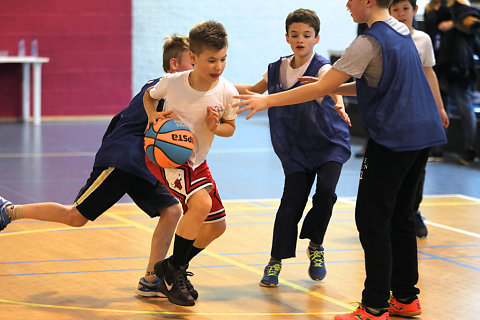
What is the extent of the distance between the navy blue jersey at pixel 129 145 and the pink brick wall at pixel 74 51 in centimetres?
959

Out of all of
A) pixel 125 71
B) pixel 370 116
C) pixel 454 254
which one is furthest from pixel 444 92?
pixel 125 71

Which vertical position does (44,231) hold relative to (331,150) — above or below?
below

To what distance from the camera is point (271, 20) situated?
51.2 ft

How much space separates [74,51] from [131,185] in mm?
9987

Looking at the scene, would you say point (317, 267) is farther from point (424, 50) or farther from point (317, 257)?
point (424, 50)

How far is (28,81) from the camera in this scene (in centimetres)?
1344

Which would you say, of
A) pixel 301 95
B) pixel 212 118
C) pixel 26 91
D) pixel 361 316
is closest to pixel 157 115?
pixel 212 118

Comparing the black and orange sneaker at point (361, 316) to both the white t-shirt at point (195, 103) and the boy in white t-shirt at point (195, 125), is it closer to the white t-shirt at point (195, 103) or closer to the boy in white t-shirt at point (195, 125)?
the boy in white t-shirt at point (195, 125)

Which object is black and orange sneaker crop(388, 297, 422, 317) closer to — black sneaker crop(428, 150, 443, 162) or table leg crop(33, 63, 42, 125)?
black sneaker crop(428, 150, 443, 162)

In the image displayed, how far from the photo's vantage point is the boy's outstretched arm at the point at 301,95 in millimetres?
3807

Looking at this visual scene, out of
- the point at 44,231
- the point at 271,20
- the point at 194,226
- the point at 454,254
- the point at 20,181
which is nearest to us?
the point at 194,226

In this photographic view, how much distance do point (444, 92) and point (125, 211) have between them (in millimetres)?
4350

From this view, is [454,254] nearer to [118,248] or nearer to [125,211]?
[118,248]

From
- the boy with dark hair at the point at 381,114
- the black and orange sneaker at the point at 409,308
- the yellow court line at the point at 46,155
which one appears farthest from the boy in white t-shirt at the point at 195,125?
the yellow court line at the point at 46,155
